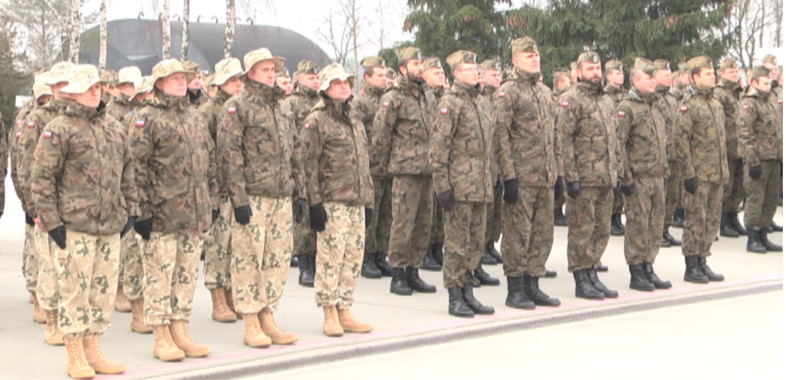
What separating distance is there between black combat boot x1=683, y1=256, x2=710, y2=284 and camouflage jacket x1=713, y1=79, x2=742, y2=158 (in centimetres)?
345

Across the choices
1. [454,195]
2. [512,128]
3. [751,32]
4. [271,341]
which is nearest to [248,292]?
[271,341]

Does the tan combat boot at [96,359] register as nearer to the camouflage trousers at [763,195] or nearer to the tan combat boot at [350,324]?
the tan combat boot at [350,324]

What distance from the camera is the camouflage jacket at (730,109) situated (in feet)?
46.8

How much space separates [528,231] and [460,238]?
0.73 metres

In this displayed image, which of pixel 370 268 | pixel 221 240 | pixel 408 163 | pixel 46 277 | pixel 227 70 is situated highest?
pixel 227 70

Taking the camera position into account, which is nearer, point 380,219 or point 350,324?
point 350,324

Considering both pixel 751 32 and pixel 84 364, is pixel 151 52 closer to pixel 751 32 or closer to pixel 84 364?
pixel 751 32

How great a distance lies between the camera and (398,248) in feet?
33.5

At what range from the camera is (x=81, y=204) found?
6.80 m

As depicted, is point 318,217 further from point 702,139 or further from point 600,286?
point 702,139

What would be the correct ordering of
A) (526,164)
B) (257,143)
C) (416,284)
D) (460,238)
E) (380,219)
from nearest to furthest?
1. (257,143)
2. (460,238)
3. (526,164)
4. (416,284)
5. (380,219)

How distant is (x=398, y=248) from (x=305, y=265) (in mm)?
1263

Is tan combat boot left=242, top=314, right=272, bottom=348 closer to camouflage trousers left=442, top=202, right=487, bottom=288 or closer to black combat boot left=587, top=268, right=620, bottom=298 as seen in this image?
camouflage trousers left=442, top=202, right=487, bottom=288

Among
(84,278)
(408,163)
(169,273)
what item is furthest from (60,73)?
(408,163)
